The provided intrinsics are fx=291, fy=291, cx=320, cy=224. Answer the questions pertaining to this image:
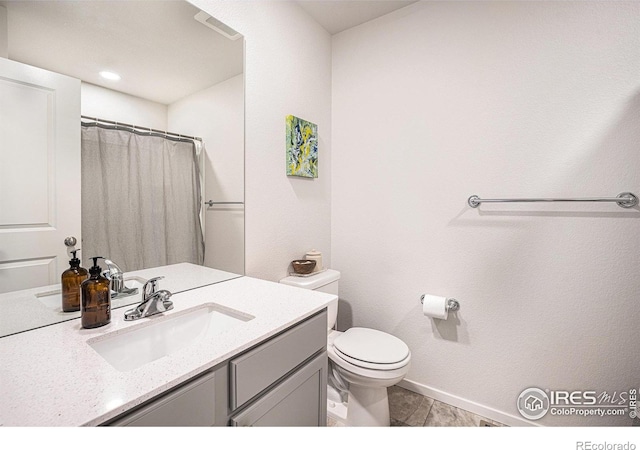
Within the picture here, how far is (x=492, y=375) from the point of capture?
1.60m

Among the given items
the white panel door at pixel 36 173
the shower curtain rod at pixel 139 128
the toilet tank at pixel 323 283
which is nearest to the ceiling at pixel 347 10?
the shower curtain rod at pixel 139 128

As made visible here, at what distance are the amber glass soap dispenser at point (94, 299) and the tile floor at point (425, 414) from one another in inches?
51.8

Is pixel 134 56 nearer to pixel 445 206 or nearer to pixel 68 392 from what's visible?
pixel 68 392

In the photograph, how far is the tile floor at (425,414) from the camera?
5.16 ft

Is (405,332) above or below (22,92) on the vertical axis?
below

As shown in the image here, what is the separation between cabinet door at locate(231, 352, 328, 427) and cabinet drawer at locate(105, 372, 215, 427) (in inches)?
4.6

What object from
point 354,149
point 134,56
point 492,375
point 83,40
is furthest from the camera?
point 354,149

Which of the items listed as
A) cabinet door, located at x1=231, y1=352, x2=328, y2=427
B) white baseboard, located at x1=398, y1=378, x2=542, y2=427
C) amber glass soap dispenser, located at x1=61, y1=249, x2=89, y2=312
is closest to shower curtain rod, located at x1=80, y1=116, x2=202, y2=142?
amber glass soap dispenser, located at x1=61, y1=249, x2=89, y2=312

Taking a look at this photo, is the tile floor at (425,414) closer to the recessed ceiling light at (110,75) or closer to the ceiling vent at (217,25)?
the recessed ceiling light at (110,75)

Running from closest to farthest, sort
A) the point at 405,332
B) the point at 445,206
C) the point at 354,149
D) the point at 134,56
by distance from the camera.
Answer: the point at 134,56
the point at 445,206
the point at 405,332
the point at 354,149

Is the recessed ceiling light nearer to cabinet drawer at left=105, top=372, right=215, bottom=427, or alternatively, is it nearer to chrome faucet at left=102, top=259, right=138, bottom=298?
chrome faucet at left=102, top=259, right=138, bottom=298

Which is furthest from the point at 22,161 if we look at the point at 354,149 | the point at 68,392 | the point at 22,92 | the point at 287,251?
the point at 354,149

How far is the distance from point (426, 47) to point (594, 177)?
1.13 meters

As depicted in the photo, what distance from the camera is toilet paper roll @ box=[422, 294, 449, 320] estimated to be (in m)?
1.64
